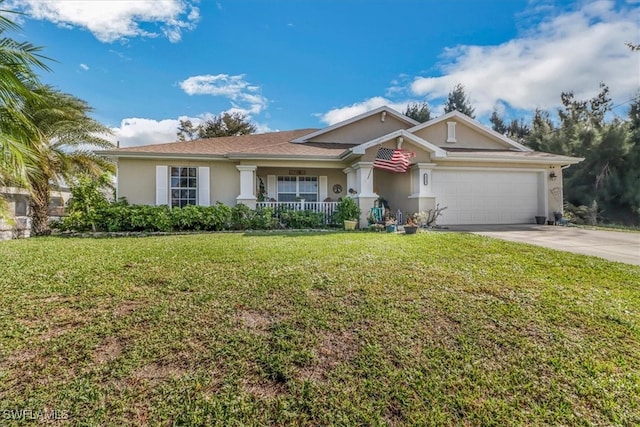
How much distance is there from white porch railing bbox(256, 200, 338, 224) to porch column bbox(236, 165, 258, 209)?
330 millimetres

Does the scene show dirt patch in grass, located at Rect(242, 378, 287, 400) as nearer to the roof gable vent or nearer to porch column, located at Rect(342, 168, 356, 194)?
porch column, located at Rect(342, 168, 356, 194)

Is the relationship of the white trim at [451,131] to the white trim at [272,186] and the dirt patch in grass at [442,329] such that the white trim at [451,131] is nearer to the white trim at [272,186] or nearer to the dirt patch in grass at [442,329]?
the white trim at [272,186]

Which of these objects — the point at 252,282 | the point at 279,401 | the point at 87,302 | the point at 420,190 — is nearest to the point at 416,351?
the point at 279,401

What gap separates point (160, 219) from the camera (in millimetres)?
10180

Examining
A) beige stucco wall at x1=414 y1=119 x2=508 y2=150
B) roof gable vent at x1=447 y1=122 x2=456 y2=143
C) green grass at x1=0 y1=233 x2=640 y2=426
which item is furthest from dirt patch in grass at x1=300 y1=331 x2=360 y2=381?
roof gable vent at x1=447 y1=122 x2=456 y2=143

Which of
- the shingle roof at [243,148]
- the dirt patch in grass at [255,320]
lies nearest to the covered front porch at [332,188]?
the shingle roof at [243,148]

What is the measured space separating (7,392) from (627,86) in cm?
3301

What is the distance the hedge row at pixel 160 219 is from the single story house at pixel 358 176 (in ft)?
3.65

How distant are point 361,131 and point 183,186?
8473mm

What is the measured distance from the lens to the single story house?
11.7 m

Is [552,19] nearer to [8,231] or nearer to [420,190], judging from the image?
[420,190]

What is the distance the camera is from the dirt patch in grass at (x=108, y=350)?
2857 mm

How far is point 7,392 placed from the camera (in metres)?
2.45

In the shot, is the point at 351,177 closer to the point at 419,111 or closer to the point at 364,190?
the point at 364,190
